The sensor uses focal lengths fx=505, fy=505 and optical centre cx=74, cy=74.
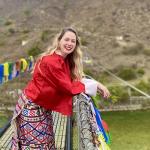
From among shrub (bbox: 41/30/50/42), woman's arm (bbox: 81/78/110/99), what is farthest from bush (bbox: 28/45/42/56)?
woman's arm (bbox: 81/78/110/99)

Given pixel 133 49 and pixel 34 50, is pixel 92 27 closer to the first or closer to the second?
pixel 133 49

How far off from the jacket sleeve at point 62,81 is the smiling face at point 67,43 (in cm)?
16

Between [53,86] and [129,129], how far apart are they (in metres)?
10.7

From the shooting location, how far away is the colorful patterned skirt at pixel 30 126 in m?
3.89

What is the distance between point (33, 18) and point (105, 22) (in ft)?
24.0

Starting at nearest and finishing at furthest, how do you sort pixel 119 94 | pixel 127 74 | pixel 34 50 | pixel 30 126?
pixel 30 126, pixel 119 94, pixel 127 74, pixel 34 50

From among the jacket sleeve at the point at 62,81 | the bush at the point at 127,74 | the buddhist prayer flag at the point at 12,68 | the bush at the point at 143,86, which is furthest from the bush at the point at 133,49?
the jacket sleeve at the point at 62,81

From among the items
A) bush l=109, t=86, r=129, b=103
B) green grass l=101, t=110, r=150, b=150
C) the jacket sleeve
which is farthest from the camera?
bush l=109, t=86, r=129, b=103

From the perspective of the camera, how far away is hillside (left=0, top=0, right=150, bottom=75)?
28.8 meters

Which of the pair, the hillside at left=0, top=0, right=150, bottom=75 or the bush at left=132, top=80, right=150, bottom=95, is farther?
the hillside at left=0, top=0, right=150, bottom=75

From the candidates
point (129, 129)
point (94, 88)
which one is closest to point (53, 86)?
point (94, 88)

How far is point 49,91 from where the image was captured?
12.4ft

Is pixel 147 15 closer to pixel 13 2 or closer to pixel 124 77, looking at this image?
pixel 124 77

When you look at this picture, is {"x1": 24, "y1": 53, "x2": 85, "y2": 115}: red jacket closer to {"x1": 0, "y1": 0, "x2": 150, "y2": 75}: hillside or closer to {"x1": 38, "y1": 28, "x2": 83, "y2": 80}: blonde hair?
{"x1": 38, "y1": 28, "x2": 83, "y2": 80}: blonde hair
